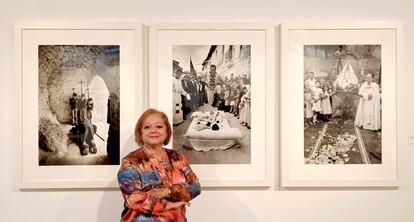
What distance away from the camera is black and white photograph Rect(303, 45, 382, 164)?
8.63 ft

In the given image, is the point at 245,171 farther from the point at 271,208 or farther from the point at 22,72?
the point at 22,72

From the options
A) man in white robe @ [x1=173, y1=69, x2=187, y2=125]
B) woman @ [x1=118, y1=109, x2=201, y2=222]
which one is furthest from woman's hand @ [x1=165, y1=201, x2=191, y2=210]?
man in white robe @ [x1=173, y1=69, x2=187, y2=125]

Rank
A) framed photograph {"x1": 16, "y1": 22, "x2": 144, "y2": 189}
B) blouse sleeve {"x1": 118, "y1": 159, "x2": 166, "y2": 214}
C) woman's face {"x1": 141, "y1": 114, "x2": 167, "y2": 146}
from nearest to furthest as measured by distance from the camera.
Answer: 1. blouse sleeve {"x1": 118, "y1": 159, "x2": 166, "y2": 214}
2. woman's face {"x1": 141, "y1": 114, "x2": 167, "y2": 146}
3. framed photograph {"x1": 16, "y1": 22, "x2": 144, "y2": 189}

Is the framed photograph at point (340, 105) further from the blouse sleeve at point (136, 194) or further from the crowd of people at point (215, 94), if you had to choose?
the blouse sleeve at point (136, 194)

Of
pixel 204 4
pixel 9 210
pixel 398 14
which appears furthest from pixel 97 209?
pixel 398 14

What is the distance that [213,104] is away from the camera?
8.63ft

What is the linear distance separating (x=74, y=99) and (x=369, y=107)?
6.01 ft

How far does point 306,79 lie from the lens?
263 centimetres

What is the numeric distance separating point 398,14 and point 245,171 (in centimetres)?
139

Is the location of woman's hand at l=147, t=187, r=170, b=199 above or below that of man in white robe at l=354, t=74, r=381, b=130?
below

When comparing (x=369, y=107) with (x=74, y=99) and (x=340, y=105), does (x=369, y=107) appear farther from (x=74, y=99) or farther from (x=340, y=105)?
(x=74, y=99)

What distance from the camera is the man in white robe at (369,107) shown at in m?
2.64

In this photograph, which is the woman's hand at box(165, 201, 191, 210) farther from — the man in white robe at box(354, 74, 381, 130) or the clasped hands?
the man in white robe at box(354, 74, 381, 130)

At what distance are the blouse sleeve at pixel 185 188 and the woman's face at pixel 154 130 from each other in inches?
6.5
